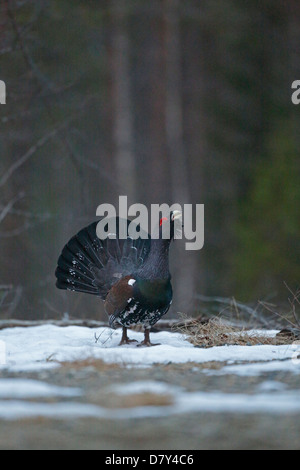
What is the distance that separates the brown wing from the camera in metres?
6.57

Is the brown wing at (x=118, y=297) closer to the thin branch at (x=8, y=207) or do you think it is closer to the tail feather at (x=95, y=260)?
the tail feather at (x=95, y=260)

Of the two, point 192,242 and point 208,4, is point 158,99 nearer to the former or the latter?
point 208,4

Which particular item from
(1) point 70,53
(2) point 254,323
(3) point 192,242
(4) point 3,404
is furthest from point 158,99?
(4) point 3,404

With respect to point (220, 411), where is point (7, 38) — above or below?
above

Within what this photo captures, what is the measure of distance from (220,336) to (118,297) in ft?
3.18

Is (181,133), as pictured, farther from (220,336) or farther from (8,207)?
(220,336)

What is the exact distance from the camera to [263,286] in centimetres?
1605

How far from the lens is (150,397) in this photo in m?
4.41

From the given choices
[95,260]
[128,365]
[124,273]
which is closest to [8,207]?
[95,260]

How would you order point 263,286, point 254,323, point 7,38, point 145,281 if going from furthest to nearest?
point 263,286, point 7,38, point 254,323, point 145,281

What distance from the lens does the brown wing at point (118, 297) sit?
6.57 metres

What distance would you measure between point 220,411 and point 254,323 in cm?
346

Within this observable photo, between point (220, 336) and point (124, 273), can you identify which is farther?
point (124, 273)
